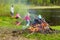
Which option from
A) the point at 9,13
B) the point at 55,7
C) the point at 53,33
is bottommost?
the point at 55,7

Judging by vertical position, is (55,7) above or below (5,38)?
below

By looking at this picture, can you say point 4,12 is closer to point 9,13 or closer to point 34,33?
point 9,13

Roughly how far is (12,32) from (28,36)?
3.28 ft

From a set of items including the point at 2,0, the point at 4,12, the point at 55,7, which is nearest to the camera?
the point at 4,12

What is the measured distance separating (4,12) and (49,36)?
11.8m

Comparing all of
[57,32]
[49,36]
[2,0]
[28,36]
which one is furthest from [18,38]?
[2,0]

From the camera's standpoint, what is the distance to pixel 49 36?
9.50 metres

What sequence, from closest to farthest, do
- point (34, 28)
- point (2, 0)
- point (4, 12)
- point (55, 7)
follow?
point (34, 28) → point (4, 12) → point (2, 0) → point (55, 7)

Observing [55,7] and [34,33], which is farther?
[55,7]

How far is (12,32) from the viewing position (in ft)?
33.1

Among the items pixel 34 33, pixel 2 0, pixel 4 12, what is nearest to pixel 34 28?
pixel 34 33

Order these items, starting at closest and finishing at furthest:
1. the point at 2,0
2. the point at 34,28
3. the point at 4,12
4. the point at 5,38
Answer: the point at 5,38 → the point at 34,28 → the point at 4,12 → the point at 2,0

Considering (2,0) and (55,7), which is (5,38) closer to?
(2,0)

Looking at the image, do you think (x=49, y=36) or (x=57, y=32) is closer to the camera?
(x=49, y=36)
